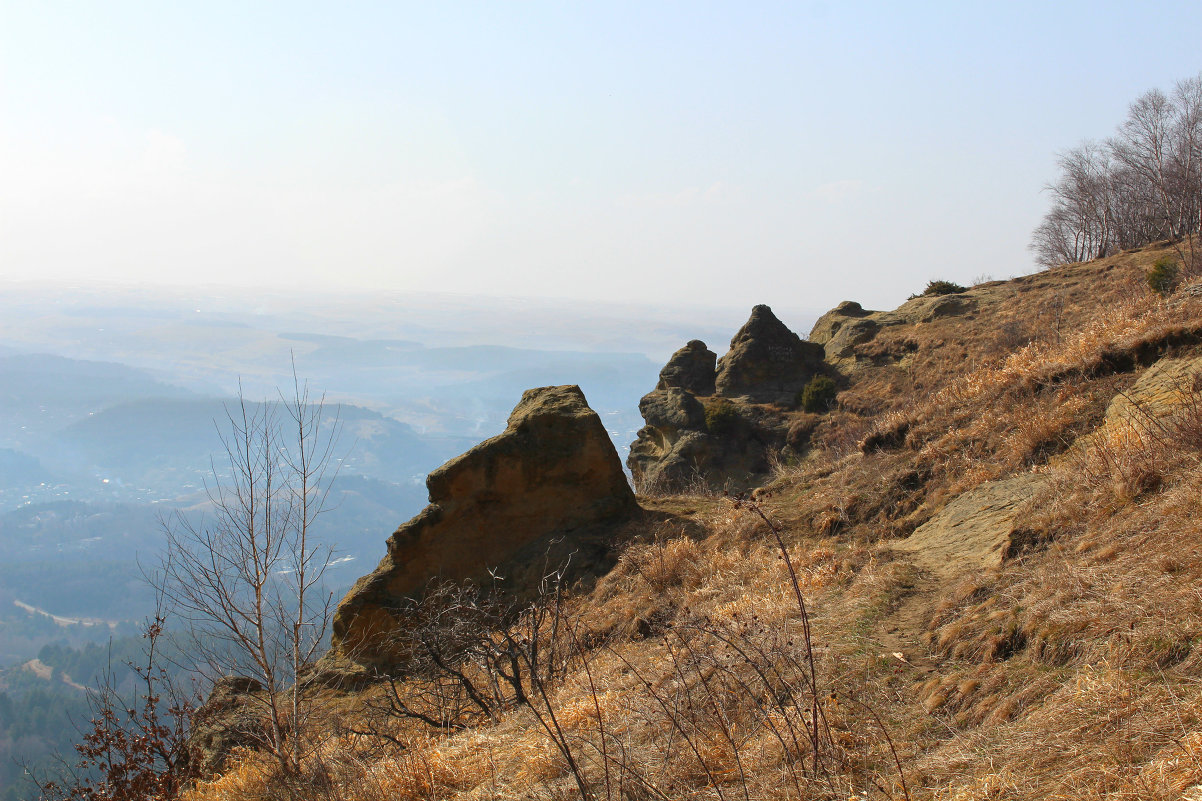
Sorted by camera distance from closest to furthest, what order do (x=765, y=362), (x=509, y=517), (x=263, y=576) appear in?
(x=263, y=576) → (x=509, y=517) → (x=765, y=362)

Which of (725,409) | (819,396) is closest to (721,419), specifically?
(725,409)

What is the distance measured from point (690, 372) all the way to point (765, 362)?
284cm

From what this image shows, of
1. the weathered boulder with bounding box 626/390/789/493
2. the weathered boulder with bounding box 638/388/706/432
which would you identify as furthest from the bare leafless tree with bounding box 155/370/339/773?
the weathered boulder with bounding box 638/388/706/432

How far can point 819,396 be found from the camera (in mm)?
24172

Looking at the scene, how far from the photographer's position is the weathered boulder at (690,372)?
27.2 m

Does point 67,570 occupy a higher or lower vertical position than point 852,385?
lower

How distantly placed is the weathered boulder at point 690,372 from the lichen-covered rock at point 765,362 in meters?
0.51

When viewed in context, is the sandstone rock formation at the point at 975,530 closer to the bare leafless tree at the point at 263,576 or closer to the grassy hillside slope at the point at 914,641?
the grassy hillside slope at the point at 914,641

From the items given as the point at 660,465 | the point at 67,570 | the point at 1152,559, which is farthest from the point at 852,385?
the point at 67,570

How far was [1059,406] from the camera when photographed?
29.5 ft

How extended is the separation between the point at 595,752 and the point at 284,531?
386cm

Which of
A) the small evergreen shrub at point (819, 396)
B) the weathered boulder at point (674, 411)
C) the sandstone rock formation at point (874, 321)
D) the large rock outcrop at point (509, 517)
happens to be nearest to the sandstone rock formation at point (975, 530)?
the large rock outcrop at point (509, 517)

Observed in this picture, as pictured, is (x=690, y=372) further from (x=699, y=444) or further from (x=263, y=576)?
(x=263, y=576)

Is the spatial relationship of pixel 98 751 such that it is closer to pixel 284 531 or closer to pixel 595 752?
pixel 284 531
